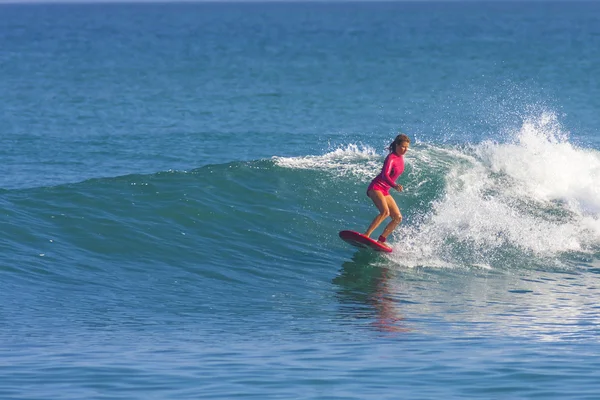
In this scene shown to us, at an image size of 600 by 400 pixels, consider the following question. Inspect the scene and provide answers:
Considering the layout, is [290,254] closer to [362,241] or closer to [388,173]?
[362,241]

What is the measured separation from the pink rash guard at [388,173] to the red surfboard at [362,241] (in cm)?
69

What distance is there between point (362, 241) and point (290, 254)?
1453 millimetres

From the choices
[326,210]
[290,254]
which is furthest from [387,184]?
[326,210]

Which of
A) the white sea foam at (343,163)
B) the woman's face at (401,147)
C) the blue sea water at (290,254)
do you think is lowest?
the blue sea water at (290,254)

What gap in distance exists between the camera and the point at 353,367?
9109mm

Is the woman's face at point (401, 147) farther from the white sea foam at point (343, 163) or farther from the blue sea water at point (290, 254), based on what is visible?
the white sea foam at point (343, 163)

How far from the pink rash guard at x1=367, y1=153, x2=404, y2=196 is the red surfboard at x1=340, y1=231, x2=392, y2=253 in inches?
27.3

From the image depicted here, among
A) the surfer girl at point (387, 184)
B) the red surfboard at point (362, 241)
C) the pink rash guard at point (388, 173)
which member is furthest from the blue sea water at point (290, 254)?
the pink rash guard at point (388, 173)

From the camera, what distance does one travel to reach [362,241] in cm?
1441

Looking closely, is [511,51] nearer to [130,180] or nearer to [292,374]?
[130,180]

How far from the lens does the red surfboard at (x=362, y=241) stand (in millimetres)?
14301

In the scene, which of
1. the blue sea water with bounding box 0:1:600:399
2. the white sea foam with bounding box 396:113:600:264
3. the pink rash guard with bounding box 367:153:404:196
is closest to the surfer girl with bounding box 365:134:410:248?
the pink rash guard with bounding box 367:153:404:196

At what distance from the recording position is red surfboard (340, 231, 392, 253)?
1430 centimetres

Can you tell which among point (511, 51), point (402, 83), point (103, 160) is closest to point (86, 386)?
point (103, 160)
